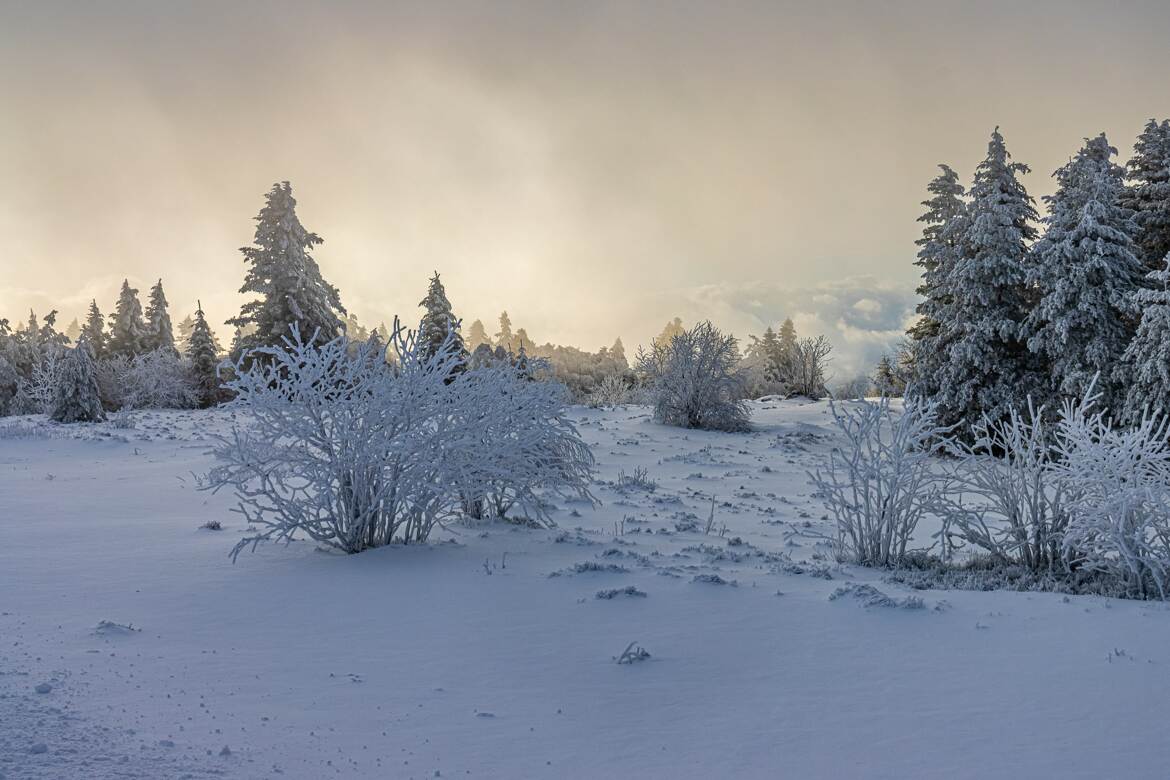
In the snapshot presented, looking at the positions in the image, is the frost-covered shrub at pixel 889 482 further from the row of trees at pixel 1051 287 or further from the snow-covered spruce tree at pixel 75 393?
the snow-covered spruce tree at pixel 75 393

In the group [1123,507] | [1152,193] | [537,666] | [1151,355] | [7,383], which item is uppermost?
[1152,193]

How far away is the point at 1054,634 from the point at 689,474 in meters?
10.2

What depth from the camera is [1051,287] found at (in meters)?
18.8

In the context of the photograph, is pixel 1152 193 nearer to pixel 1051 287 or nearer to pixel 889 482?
pixel 1051 287

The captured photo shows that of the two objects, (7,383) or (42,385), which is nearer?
(42,385)

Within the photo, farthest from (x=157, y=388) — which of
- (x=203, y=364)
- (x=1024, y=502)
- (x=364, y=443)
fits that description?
(x=1024, y=502)

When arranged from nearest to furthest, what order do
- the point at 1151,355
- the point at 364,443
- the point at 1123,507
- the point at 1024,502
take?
1. the point at 1123,507
2. the point at 364,443
3. the point at 1024,502
4. the point at 1151,355

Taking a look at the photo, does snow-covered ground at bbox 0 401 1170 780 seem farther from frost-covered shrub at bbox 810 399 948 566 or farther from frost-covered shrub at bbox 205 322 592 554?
frost-covered shrub at bbox 810 399 948 566

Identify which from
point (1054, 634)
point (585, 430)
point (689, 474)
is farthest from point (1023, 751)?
point (585, 430)

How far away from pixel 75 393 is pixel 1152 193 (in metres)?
29.2

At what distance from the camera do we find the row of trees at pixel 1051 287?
18.1 metres

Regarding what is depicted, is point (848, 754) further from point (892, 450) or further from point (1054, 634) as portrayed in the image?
point (892, 450)

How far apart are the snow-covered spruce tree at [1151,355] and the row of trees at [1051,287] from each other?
5 cm

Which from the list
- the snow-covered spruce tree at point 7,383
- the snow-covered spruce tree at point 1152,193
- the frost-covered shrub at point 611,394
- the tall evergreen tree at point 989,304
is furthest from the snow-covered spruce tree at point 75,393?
the snow-covered spruce tree at point 1152,193
